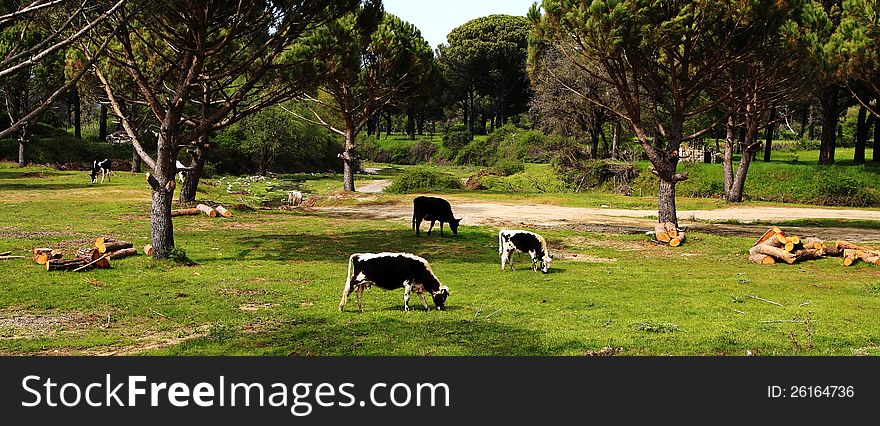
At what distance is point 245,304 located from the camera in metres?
16.1

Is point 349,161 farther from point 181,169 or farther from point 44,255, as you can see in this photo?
point 44,255

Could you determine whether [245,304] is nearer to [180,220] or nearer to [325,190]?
[180,220]

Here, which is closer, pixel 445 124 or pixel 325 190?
pixel 325 190

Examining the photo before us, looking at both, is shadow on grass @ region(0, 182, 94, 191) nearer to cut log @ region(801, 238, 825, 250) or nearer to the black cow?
the black cow

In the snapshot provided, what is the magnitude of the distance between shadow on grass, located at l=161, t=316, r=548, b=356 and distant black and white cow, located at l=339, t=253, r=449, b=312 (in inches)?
23.6

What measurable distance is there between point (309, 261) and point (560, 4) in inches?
582

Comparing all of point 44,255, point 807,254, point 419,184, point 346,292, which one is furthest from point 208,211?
point 419,184

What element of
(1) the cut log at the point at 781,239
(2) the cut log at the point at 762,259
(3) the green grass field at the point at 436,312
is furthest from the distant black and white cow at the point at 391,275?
(1) the cut log at the point at 781,239

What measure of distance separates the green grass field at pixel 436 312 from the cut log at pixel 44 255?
37 cm

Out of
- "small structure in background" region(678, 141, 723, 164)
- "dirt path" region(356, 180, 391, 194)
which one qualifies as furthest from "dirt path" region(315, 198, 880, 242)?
"small structure in background" region(678, 141, 723, 164)

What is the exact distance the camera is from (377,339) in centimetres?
1261

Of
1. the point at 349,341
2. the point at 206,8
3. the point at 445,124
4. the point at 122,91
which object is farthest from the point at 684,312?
the point at 445,124

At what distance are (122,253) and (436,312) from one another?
11297mm

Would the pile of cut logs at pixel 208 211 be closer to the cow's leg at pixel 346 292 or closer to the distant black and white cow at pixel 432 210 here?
the distant black and white cow at pixel 432 210
